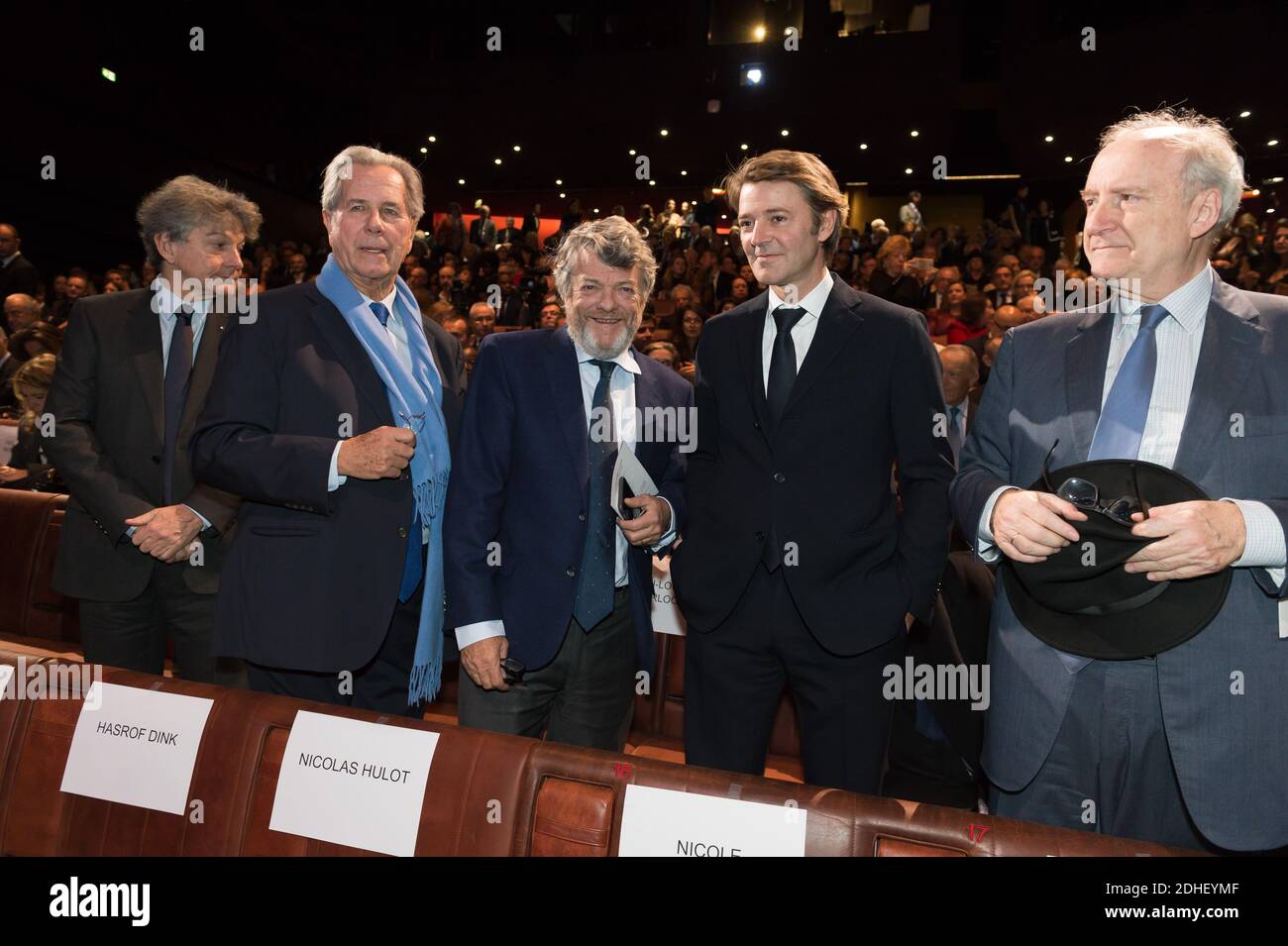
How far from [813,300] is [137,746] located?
1.48 m

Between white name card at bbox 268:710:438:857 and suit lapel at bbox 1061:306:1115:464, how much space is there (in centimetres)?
114

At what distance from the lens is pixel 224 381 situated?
1.79 metres

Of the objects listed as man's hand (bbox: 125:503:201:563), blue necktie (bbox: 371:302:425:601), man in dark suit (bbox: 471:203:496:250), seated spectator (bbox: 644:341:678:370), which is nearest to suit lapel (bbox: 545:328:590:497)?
blue necktie (bbox: 371:302:425:601)

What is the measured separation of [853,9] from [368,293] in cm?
1629

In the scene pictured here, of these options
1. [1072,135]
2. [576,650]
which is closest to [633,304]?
[576,650]

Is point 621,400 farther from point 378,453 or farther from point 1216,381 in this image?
point 1216,381

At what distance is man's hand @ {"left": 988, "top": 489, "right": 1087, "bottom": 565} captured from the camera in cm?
129

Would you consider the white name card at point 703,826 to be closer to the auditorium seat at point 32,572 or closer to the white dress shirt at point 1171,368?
the white dress shirt at point 1171,368

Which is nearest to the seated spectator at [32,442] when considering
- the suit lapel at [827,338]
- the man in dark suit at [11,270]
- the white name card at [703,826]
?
the man in dark suit at [11,270]

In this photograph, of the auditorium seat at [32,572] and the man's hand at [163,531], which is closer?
the man's hand at [163,531]

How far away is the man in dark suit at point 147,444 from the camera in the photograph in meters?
2.27

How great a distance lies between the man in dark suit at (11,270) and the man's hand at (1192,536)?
28.3 ft

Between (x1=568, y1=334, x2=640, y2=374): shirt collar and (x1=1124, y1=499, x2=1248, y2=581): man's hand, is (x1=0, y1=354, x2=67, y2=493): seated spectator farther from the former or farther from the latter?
(x1=1124, y1=499, x2=1248, y2=581): man's hand

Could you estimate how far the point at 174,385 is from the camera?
7.73 feet
